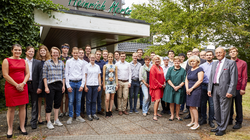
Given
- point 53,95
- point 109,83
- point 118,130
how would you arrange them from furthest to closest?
point 109,83 → point 53,95 → point 118,130

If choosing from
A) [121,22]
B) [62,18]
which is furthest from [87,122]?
[121,22]

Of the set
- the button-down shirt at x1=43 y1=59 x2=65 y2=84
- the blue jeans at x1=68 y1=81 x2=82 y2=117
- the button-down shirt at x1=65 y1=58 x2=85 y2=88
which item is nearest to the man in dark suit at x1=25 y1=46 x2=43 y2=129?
the button-down shirt at x1=43 y1=59 x2=65 y2=84

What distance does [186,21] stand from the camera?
42.0ft

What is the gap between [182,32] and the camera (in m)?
13.5

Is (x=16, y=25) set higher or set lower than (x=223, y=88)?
higher

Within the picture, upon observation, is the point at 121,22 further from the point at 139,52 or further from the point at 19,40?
the point at 19,40

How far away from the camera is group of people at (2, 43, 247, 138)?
12.8 feet

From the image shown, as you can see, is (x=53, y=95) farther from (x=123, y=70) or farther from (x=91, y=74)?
(x=123, y=70)

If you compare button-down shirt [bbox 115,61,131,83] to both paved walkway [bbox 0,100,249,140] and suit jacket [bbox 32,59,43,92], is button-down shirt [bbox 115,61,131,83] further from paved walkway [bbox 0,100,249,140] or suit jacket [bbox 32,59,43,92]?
suit jacket [bbox 32,59,43,92]

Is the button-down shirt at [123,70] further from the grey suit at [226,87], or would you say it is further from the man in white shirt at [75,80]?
the grey suit at [226,87]

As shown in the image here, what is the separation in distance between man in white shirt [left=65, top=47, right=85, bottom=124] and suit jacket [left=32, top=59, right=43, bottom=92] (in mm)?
663

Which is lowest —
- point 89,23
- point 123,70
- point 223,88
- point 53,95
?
point 53,95

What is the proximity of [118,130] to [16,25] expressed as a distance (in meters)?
4.70

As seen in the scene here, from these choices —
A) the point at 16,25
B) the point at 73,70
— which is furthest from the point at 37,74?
the point at 16,25
